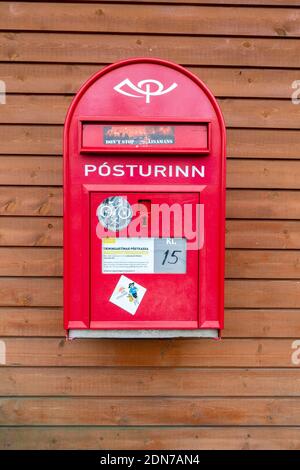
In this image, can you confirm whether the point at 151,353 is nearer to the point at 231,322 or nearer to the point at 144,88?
the point at 231,322

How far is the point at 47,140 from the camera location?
2.99m

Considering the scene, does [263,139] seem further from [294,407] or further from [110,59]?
[294,407]

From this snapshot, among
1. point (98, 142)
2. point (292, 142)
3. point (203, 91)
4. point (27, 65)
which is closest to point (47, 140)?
point (27, 65)

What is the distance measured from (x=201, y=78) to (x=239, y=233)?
3.26 ft

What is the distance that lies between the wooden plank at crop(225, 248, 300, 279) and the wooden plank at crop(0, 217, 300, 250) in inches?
1.7

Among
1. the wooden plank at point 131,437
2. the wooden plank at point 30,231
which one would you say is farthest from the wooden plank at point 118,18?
the wooden plank at point 131,437

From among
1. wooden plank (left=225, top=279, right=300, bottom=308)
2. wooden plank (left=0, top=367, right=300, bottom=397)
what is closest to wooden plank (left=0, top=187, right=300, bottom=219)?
wooden plank (left=225, top=279, right=300, bottom=308)

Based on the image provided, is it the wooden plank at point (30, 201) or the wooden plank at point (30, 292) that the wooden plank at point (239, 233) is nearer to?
the wooden plank at point (30, 201)

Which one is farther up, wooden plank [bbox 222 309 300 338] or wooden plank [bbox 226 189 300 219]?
wooden plank [bbox 226 189 300 219]

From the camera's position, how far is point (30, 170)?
9.82 ft

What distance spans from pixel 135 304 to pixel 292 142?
1463 mm

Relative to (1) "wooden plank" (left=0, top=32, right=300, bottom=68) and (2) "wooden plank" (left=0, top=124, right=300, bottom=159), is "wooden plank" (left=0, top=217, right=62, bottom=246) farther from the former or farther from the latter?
(1) "wooden plank" (left=0, top=32, right=300, bottom=68)

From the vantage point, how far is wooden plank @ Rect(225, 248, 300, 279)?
120 inches

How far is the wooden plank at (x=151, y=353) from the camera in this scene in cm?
302
